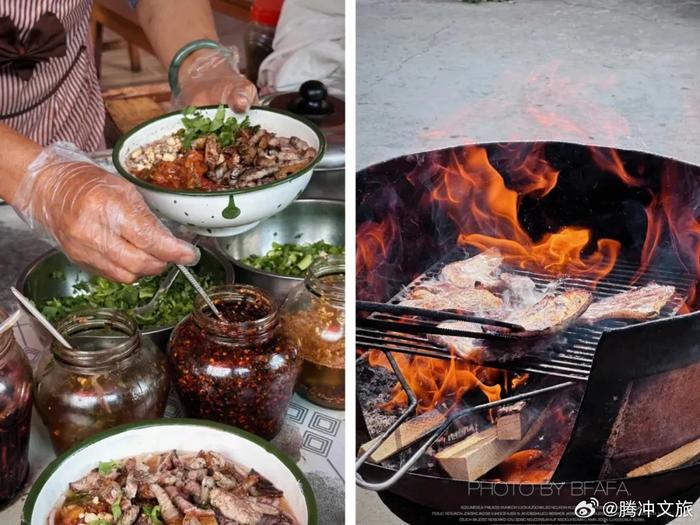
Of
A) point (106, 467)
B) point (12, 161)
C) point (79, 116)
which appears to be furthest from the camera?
point (79, 116)

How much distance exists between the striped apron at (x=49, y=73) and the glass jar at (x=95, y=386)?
0.49 m

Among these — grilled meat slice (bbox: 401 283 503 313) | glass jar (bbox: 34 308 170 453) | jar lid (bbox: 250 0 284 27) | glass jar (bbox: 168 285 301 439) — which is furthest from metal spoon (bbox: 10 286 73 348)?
jar lid (bbox: 250 0 284 27)

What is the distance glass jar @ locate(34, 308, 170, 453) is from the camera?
2.47 ft

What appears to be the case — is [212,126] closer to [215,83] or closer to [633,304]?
[215,83]

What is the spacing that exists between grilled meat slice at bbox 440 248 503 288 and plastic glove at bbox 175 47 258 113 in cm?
54

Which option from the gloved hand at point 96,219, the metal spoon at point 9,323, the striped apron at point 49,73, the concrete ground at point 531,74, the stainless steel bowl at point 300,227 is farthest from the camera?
the striped apron at point 49,73

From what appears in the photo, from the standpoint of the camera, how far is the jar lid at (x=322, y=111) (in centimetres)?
120

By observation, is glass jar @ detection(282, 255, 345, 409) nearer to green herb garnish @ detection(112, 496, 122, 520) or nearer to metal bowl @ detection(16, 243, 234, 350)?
metal bowl @ detection(16, 243, 234, 350)

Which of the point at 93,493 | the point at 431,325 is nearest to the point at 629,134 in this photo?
the point at 431,325

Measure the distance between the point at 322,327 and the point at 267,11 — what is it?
1.22m

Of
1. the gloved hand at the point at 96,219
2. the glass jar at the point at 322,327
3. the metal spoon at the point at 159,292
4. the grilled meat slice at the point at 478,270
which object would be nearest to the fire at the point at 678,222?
the grilled meat slice at the point at 478,270

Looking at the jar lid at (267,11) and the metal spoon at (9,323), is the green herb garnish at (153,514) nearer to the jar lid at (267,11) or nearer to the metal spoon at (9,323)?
the metal spoon at (9,323)

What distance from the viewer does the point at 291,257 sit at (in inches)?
41.4

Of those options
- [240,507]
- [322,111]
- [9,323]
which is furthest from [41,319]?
[322,111]
